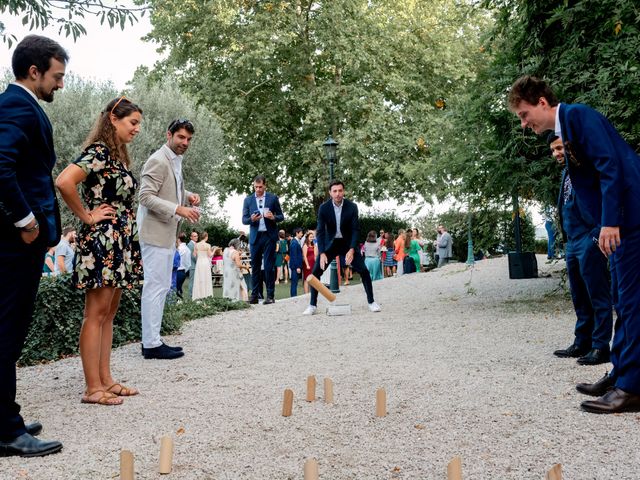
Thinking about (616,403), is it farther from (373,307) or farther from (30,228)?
(373,307)

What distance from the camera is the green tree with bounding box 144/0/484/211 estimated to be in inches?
1033

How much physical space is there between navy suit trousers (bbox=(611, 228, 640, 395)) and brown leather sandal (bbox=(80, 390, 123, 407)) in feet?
11.9

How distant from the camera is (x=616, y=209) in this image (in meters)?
4.16

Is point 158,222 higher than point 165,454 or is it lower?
higher

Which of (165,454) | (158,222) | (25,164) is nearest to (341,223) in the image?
(158,222)

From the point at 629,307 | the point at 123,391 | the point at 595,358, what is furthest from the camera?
A: the point at 595,358

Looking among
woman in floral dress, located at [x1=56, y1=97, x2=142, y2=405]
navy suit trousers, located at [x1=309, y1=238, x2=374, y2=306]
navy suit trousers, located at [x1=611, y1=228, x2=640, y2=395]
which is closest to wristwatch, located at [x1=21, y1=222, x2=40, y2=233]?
woman in floral dress, located at [x1=56, y1=97, x2=142, y2=405]

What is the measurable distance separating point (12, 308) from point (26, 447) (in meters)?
0.81

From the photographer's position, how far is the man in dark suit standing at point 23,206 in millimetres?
3580

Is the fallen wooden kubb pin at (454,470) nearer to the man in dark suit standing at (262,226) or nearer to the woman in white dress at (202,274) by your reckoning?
the man in dark suit standing at (262,226)

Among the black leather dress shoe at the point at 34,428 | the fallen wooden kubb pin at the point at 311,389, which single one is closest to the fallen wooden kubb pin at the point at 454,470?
the fallen wooden kubb pin at the point at 311,389

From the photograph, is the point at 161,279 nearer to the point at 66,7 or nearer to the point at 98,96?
the point at 66,7

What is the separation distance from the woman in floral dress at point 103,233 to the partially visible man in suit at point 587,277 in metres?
3.79

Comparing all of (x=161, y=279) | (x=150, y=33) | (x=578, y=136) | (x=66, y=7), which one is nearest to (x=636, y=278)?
(x=578, y=136)
